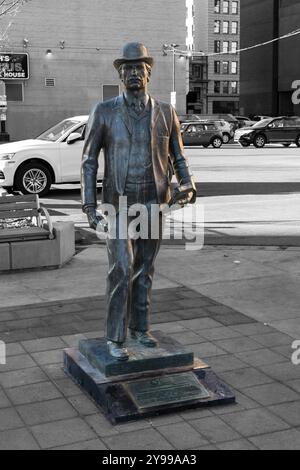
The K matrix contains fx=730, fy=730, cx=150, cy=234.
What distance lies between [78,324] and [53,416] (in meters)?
2.08

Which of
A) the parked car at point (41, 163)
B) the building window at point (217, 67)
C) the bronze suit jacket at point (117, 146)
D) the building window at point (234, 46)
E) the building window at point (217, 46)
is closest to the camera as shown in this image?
the bronze suit jacket at point (117, 146)

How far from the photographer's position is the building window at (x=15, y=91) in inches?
1725

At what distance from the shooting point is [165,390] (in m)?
4.91

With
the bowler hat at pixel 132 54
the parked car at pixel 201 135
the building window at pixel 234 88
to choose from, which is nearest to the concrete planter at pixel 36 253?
the bowler hat at pixel 132 54

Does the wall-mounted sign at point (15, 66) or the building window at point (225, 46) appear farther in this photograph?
the building window at point (225, 46)

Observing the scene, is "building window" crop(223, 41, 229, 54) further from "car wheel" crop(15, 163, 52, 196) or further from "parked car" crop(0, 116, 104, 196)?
"car wheel" crop(15, 163, 52, 196)

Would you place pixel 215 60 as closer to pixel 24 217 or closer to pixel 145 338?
pixel 24 217

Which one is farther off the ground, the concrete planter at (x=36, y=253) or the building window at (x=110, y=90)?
the building window at (x=110, y=90)

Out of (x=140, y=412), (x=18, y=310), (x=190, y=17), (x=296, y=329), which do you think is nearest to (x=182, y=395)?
(x=140, y=412)

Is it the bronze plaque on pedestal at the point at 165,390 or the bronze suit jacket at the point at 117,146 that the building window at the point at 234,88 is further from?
the bronze plaque on pedestal at the point at 165,390

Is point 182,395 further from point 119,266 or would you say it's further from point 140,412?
point 119,266

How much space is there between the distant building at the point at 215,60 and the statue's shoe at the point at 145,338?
109168mm

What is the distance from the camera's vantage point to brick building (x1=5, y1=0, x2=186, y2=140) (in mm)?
43094

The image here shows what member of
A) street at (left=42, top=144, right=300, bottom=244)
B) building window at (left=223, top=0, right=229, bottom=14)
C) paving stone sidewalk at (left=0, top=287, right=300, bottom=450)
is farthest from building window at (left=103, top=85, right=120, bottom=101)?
building window at (left=223, top=0, right=229, bottom=14)
